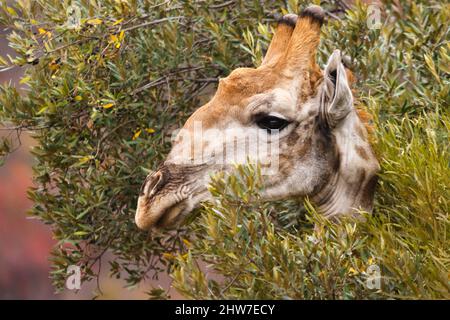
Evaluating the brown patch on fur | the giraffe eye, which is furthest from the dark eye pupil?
the brown patch on fur

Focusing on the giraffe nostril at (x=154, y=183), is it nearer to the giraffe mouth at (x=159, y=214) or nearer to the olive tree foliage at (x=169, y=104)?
the giraffe mouth at (x=159, y=214)

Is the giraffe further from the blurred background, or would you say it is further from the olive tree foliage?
the blurred background

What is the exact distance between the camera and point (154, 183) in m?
4.96

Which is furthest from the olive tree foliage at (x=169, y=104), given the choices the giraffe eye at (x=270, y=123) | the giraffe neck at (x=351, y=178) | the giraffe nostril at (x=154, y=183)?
the giraffe eye at (x=270, y=123)

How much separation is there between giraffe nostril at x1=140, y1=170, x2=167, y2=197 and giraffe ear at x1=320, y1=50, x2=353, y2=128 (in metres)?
0.91

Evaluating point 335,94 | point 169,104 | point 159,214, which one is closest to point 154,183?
point 159,214

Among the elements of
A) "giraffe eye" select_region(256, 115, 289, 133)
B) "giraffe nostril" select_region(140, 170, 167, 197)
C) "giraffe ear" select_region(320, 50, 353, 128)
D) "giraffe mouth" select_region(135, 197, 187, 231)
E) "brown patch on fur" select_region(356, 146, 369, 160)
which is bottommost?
"giraffe mouth" select_region(135, 197, 187, 231)

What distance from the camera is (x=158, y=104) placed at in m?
6.82

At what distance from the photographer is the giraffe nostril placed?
4949 millimetres

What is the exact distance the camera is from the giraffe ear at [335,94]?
4969 millimetres

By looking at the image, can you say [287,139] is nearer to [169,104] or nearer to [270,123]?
[270,123]

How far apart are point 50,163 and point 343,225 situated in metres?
2.26

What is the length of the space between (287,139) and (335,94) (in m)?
0.35
